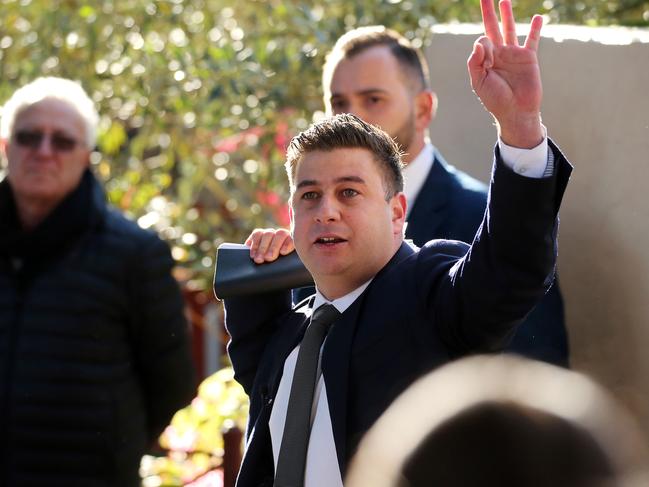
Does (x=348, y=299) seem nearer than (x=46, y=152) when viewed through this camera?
Yes

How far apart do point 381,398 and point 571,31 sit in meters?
1.79

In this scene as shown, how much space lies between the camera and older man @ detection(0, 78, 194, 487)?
409 cm

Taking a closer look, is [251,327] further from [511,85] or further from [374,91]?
[374,91]

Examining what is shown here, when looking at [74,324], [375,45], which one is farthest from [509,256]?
[74,324]

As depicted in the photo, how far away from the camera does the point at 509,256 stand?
7.78ft

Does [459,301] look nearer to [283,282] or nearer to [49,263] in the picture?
[283,282]

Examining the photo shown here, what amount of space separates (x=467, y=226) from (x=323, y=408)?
45.0 inches

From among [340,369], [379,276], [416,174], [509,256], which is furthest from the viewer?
[416,174]

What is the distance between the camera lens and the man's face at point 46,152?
432cm

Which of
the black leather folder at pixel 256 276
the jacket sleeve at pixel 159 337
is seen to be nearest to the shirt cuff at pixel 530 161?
the black leather folder at pixel 256 276

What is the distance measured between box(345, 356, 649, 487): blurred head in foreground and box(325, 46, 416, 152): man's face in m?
2.71

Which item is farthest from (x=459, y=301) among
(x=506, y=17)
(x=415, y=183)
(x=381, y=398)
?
(x=415, y=183)

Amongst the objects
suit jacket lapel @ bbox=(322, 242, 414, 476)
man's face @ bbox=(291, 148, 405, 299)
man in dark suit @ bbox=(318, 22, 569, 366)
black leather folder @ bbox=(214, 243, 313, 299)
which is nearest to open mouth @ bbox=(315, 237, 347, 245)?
man's face @ bbox=(291, 148, 405, 299)

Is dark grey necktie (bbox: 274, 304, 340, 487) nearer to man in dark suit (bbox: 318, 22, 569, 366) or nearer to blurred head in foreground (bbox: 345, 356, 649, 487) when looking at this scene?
man in dark suit (bbox: 318, 22, 569, 366)
